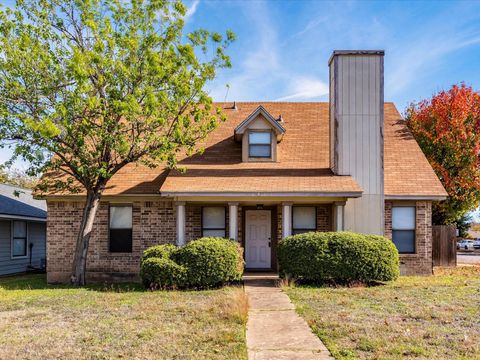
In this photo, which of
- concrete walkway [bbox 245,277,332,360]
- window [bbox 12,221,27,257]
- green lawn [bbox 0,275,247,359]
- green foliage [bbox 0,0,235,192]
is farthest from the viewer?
window [bbox 12,221,27,257]

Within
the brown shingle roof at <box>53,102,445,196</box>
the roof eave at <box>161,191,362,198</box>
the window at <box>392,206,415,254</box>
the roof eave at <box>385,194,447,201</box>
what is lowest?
the window at <box>392,206,415,254</box>

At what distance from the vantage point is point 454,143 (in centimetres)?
2248

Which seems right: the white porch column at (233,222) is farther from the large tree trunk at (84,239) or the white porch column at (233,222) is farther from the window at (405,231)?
the window at (405,231)

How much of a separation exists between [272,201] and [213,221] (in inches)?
92.1

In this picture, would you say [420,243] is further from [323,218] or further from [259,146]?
[259,146]

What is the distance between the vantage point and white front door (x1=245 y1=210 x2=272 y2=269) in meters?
17.3

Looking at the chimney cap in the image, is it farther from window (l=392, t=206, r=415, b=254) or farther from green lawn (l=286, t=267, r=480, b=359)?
green lawn (l=286, t=267, r=480, b=359)

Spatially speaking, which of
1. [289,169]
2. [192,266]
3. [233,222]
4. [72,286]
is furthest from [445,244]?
[72,286]

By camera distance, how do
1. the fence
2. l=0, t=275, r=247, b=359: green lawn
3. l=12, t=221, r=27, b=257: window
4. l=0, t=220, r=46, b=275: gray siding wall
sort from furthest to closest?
l=12, t=221, r=27, b=257: window
l=0, t=220, r=46, b=275: gray siding wall
the fence
l=0, t=275, r=247, b=359: green lawn

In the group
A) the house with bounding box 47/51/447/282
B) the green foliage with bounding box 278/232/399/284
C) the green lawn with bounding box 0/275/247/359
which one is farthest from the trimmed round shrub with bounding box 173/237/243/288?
the house with bounding box 47/51/447/282

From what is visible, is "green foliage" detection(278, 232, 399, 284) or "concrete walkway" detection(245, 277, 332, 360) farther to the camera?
"green foliage" detection(278, 232, 399, 284)

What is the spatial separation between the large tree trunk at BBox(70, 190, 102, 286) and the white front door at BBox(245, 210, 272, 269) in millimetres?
5253

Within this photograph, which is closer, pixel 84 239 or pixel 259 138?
pixel 84 239

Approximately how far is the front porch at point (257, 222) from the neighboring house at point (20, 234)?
6555mm
